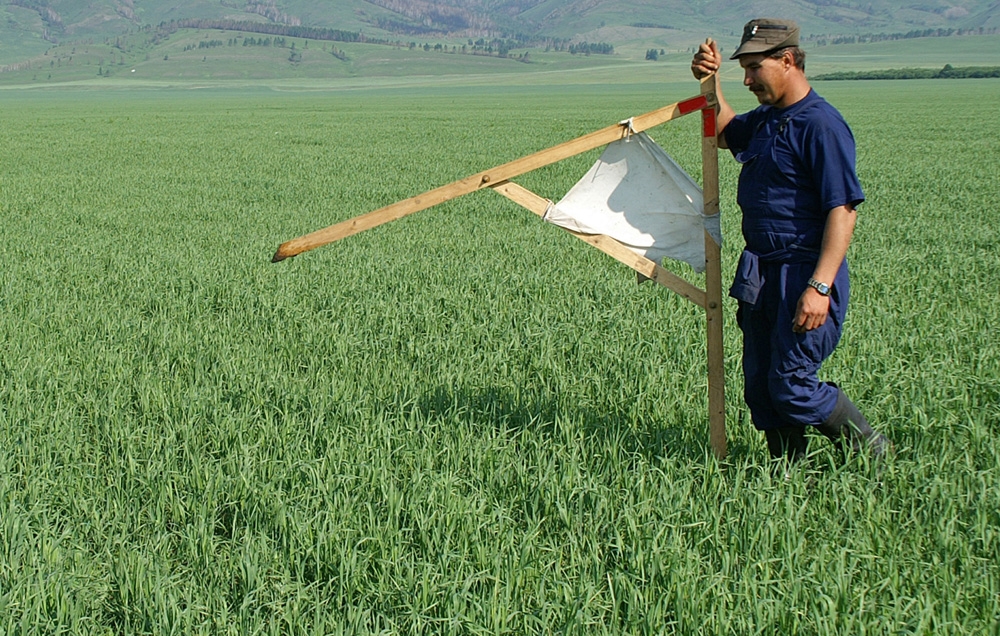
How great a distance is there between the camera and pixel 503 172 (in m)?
3.73

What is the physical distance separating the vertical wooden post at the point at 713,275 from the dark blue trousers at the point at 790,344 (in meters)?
0.13

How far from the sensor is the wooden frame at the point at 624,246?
11.9 feet

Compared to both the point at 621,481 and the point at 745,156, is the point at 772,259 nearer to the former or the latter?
the point at 745,156

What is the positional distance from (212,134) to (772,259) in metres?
31.4

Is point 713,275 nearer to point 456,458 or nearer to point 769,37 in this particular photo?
point 769,37

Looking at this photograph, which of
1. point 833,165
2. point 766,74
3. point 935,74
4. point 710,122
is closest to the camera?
point 833,165

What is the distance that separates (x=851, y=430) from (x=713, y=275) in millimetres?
816

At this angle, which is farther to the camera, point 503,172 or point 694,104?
point 503,172

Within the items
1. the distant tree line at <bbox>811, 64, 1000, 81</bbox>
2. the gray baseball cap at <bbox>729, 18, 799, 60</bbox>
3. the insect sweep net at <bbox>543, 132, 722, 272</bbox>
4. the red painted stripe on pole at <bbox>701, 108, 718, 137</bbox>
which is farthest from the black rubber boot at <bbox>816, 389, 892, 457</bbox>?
the distant tree line at <bbox>811, 64, 1000, 81</bbox>

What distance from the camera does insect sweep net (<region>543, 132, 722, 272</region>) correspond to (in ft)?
12.6

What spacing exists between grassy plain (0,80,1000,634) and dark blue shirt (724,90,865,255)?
3.00 ft

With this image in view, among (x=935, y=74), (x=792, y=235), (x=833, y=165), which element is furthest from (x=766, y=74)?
(x=935, y=74)

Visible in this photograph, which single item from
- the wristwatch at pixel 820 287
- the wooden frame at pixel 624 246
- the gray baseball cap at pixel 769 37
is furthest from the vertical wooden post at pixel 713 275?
the wristwatch at pixel 820 287

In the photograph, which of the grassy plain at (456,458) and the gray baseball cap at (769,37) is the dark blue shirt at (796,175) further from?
the grassy plain at (456,458)
